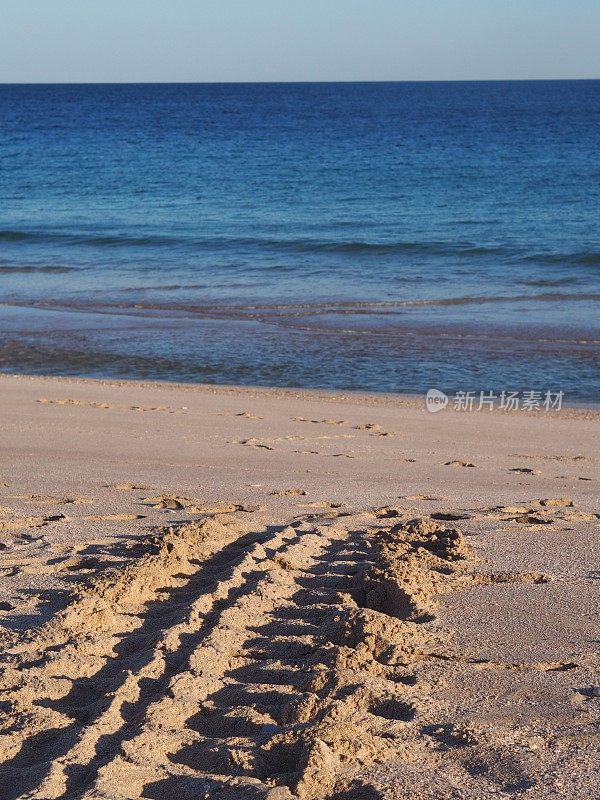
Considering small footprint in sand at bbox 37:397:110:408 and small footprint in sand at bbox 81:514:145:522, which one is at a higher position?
small footprint in sand at bbox 37:397:110:408

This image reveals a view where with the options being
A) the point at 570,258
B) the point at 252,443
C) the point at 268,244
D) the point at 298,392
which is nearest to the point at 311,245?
the point at 268,244

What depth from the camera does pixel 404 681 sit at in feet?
10.4

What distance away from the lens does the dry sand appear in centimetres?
262

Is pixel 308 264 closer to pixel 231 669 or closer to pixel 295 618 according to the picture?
pixel 295 618

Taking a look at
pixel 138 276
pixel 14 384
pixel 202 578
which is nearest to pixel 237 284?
pixel 138 276

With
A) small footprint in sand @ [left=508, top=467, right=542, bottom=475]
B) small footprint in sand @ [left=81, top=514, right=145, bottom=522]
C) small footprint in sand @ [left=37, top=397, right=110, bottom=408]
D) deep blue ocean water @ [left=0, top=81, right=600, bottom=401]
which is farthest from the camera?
deep blue ocean water @ [left=0, top=81, right=600, bottom=401]

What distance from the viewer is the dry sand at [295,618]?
2.62 m

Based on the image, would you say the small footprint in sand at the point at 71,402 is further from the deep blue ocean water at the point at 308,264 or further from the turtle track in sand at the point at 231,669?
the turtle track in sand at the point at 231,669

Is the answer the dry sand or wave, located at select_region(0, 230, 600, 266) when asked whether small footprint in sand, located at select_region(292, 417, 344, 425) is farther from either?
wave, located at select_region(0, 230, 600, 266)

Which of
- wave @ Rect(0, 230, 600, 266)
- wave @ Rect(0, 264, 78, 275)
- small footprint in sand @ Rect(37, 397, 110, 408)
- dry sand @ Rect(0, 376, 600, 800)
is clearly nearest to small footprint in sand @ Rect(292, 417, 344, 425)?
dry sand @ Rect(0, 376, 600, 800)

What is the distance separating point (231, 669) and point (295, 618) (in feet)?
1.63

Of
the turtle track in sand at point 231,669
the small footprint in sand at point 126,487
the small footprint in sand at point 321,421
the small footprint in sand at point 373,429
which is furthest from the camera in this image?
the small footprint in sand at point 321,421

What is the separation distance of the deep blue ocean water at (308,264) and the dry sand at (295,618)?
3.77 m

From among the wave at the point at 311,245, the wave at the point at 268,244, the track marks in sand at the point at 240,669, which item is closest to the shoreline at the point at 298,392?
the track marks in sand at the point at 240,669
